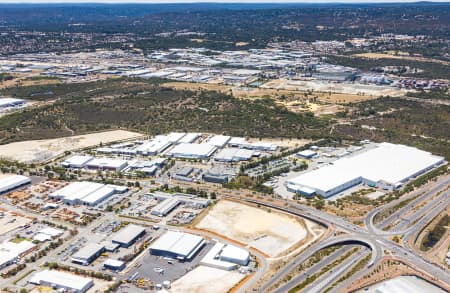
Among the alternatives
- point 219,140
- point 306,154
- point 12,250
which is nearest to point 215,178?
point 306,154

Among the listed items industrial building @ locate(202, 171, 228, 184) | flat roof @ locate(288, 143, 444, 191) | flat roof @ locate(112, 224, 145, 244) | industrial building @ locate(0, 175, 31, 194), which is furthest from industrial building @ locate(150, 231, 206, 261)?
industrial building @ locate(0, 175, 31, 194)

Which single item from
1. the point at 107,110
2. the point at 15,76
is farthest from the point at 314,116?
the point at 15,76

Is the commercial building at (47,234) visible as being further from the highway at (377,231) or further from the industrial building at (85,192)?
the highway at (377,231)

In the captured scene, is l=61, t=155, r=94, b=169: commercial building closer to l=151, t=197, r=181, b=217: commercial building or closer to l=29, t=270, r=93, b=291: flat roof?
l=151, t=197, r=181, b=217: commercial building

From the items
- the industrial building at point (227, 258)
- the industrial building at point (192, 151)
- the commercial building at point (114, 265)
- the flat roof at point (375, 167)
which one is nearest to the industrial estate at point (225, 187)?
the commercial building at point (114, 265)

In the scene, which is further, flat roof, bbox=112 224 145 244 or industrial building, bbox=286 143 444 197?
industrial building, bbox=286 143 444 197
